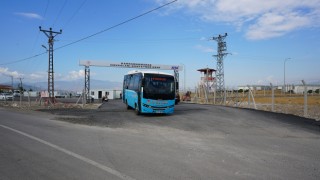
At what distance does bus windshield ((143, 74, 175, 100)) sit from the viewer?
73.4ft

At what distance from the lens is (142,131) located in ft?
49.8

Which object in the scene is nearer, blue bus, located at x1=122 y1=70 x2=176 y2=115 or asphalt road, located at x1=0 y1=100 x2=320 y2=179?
asphalt road, located at x1=0 y1=100 x2=320 y2=179

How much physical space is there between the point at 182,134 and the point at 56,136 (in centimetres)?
509

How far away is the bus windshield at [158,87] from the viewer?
2236 cm

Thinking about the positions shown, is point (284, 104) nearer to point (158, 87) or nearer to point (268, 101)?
point (268, 101)

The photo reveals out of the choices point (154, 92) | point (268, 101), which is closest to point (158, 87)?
point (154, 92)

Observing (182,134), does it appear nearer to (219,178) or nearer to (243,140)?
(243,140)

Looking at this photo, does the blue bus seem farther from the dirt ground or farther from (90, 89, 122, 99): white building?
(90, 89, 122, 99): white building

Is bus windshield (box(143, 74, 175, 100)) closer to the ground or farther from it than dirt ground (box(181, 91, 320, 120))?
farther from it

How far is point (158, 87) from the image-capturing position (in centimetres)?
2266

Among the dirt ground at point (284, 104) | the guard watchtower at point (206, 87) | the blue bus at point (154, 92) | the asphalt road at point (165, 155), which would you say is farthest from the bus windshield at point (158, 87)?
the guard watchtower at point (206, 87)

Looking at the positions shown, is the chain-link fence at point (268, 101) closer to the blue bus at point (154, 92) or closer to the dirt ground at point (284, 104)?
the dirt ground at point (284, 104)

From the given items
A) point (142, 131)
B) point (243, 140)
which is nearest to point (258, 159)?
point (243, 140)

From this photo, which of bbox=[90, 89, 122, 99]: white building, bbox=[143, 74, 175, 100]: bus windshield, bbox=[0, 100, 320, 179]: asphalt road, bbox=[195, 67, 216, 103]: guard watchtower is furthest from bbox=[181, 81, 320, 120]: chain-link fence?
bbox=[90, 89, 122, 99]: white building
